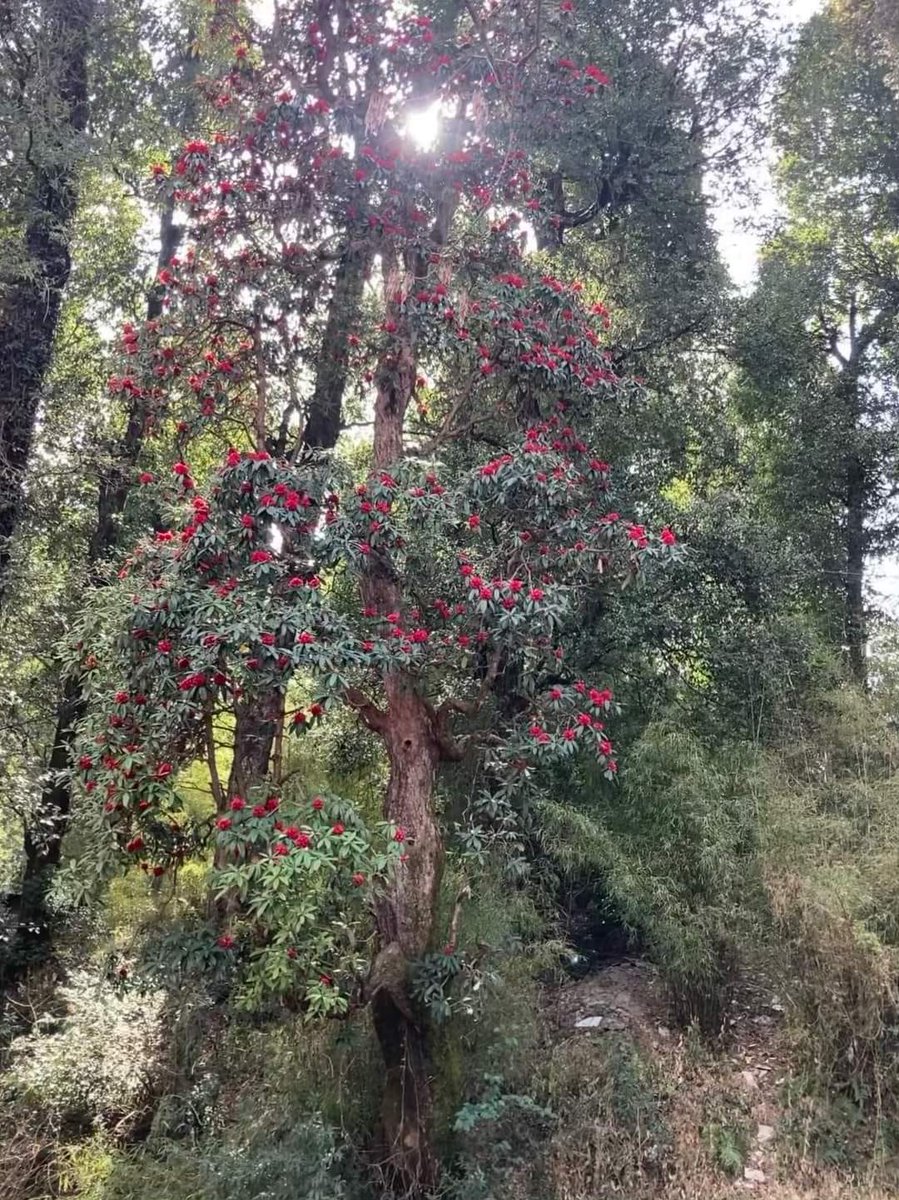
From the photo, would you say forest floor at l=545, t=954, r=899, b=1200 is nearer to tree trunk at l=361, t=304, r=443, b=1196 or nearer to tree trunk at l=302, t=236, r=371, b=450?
tree trunk at l=361, t=304, r=443, b=1196

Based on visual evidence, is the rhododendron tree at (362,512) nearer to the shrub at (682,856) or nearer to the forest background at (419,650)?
the forest background at (419,650)

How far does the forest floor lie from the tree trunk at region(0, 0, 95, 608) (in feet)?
14.4

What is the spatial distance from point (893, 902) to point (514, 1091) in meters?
2.00

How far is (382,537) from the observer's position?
3.53 metres

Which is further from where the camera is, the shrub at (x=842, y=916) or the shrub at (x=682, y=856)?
the shrub at (x=682, y=856)

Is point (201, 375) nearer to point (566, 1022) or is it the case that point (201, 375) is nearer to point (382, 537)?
point (382, 537)

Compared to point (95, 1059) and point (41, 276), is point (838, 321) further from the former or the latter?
point (95, 1059)

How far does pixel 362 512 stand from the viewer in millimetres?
3535

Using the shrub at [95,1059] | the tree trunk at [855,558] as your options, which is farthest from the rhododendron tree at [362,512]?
the tree trunk at [855,558]

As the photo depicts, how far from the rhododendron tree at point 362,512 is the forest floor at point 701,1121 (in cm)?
84

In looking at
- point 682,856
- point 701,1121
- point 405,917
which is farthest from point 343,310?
point 701,1121

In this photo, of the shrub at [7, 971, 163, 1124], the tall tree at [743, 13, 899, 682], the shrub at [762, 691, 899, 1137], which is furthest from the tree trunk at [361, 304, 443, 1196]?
the tall tree at [743, 13, 899, 682]

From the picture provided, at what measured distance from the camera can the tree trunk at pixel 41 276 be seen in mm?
5234

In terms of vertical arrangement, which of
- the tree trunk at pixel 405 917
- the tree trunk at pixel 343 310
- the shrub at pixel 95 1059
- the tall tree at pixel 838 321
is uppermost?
the tall tree at pixel 838 321
